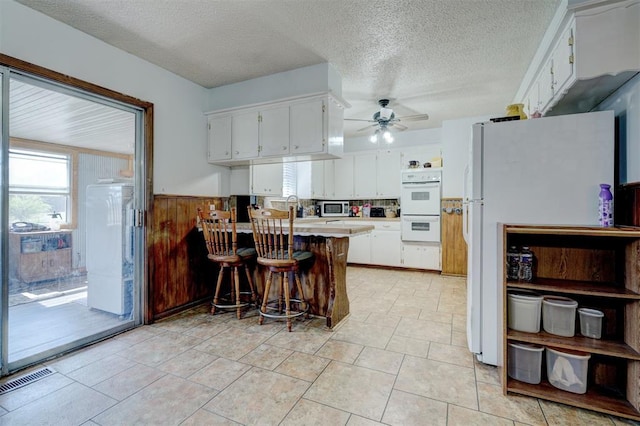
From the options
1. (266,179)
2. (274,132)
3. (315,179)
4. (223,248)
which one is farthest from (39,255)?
(315,179)

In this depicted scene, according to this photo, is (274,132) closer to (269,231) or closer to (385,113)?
(269,231)

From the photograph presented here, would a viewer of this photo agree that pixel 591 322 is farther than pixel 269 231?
No

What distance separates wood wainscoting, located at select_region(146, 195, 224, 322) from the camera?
3033 millimetres

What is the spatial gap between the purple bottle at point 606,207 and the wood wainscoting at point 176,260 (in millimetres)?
3615

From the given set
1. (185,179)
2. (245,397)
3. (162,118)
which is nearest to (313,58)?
(162,118)

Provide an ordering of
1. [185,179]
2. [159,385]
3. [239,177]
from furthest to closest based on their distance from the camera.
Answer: [239,177]
[185,179]
[159,385]

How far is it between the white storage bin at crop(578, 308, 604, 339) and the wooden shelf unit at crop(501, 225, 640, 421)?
0.15 feet

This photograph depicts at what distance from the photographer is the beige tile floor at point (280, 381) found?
163 cm

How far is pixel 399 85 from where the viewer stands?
3.60 meters

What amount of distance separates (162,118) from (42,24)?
1088mm

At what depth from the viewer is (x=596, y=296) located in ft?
5.85

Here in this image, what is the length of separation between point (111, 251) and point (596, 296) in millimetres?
3897

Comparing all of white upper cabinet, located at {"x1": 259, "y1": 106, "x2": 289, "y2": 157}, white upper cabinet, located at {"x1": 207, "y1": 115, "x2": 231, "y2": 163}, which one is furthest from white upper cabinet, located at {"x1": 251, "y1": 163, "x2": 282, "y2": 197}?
white upper cabinet, located at {"x1": 259, "y1": 106, "x2": 289, "y2": 157}

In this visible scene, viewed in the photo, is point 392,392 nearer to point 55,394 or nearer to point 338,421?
point 338,421
